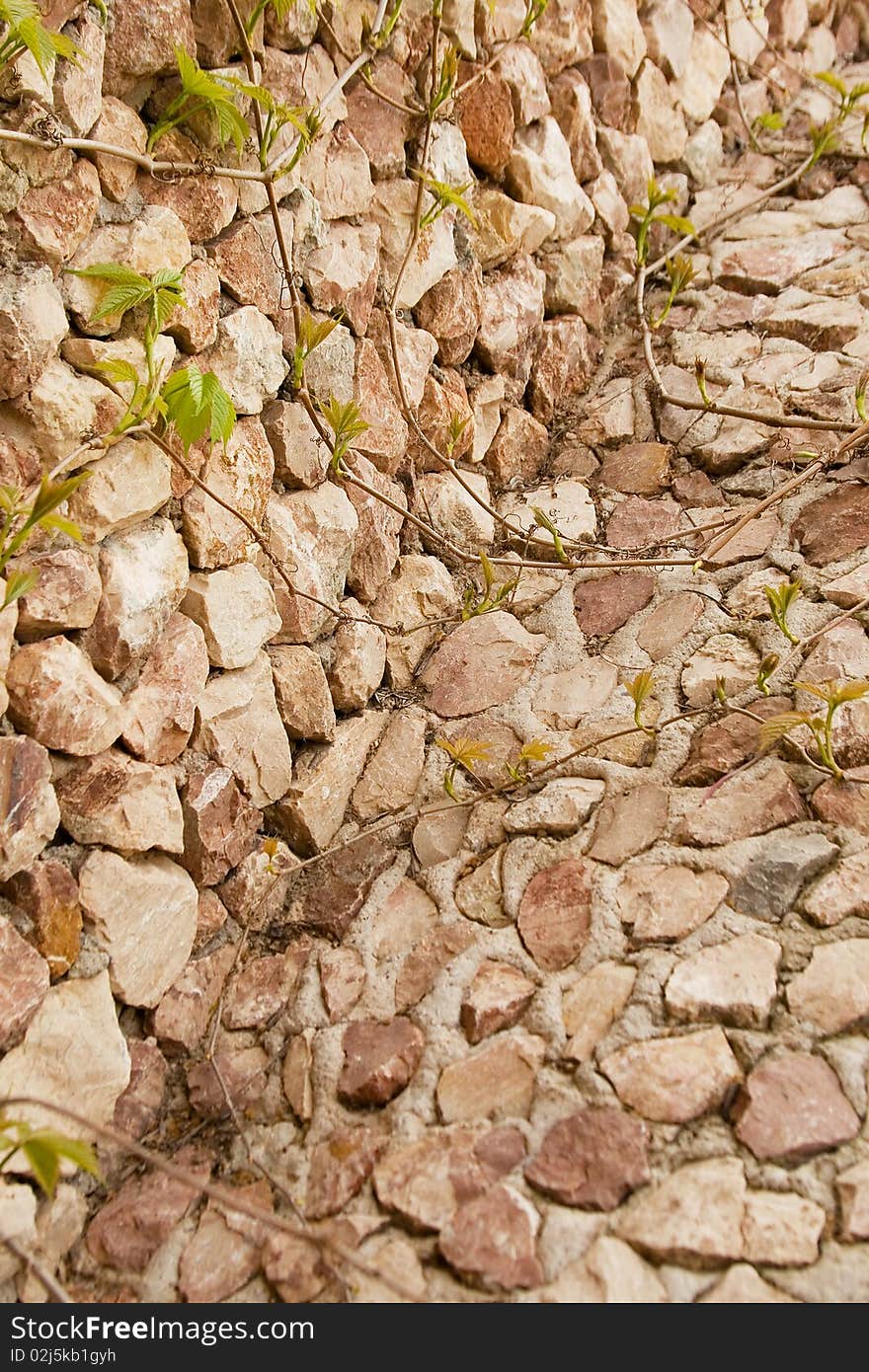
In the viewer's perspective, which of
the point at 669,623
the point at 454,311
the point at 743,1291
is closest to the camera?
the point at 743,1291

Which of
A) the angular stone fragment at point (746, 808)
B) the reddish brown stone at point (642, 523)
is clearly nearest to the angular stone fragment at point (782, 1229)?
the angular stone fragment at point (746, 808)

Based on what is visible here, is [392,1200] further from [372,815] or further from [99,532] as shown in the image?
[99,532]

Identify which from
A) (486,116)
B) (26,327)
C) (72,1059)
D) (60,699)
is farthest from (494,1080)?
(486,116)

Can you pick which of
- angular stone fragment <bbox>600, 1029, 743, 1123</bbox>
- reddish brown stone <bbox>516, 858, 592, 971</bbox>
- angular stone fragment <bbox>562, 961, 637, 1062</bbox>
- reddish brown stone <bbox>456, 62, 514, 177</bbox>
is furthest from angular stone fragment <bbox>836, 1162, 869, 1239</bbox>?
reddish brown stone <bbox>456, 62, 514, 177</bbox>

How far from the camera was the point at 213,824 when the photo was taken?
155cm

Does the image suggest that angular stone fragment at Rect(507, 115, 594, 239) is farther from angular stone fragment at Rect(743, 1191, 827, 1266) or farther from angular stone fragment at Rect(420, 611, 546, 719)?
angular stone fragment at Rect(743, 1191, 827, 1266)

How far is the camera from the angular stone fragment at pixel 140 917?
4.49ft

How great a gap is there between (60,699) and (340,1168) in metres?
0.69

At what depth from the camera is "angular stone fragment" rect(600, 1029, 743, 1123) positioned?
4.15 ft

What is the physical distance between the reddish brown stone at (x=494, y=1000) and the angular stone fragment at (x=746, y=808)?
1.09 ft

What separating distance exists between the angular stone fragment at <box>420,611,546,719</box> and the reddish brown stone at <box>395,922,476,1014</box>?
450 millimetres

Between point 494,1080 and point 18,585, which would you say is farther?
point 494,1080

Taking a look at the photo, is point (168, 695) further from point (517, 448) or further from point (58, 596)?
point (517, 448)
